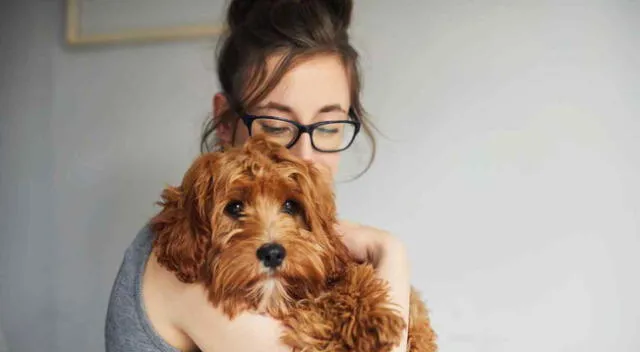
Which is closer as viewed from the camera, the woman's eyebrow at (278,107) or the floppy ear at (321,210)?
the floppy ear at (321,210)

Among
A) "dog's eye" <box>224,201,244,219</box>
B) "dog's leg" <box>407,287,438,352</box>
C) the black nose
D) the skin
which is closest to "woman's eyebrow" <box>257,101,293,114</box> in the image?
the skin

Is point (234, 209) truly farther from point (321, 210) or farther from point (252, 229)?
point (321, 210)

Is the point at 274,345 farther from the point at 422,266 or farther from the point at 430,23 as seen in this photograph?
the point at 430,23

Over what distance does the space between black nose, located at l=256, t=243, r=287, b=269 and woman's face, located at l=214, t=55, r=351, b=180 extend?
350 mm

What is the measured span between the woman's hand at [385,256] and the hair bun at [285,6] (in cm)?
65

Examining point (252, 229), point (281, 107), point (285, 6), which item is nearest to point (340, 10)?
point (285, 6)

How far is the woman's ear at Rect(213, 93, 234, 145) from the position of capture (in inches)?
54.3

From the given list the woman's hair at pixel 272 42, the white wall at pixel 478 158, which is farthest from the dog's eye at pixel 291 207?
the white wall at pixel 478 158

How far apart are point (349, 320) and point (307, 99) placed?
0.61 meters

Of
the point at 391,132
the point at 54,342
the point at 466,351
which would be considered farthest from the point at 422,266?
the point at 54,342

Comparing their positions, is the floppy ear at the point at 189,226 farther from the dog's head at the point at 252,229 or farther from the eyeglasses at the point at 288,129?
the eyeglasses at the point at 288,129

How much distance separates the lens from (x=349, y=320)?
0.95 m

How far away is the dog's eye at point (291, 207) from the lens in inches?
42.3

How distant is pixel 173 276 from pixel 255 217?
9.0 inches
